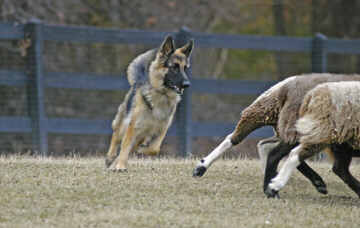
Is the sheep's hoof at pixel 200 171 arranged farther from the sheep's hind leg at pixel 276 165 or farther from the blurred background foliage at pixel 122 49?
the blurred background foliage at pixel 122 49

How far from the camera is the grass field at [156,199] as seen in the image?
6.35 m

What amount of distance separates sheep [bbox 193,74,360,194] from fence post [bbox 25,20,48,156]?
4616 millimetres

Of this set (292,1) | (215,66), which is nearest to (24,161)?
(215,66)

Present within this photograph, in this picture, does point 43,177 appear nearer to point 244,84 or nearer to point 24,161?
point 24,161

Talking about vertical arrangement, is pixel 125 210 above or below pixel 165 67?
below

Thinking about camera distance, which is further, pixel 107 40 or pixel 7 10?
pixel 7 10

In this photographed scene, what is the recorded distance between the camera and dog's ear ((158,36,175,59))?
8.90 metres

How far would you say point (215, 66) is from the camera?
20344mm

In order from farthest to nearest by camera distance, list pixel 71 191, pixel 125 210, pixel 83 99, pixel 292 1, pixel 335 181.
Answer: pixel 292 1
pixel 83 99
pixel 335 181
pixel 71 191
pixel 125 210

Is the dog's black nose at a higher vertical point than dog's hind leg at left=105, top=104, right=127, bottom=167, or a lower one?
higher

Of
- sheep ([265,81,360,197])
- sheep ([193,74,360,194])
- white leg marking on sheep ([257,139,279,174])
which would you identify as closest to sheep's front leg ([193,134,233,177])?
sheep ([193,74,360,194])

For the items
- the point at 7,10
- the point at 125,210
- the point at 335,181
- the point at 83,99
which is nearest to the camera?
the point at 125,210

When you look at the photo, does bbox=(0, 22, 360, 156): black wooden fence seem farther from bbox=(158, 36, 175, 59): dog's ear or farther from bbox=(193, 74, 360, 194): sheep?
bbox=(193, 74, 360, 194): sheep

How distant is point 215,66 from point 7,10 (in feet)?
21.9
